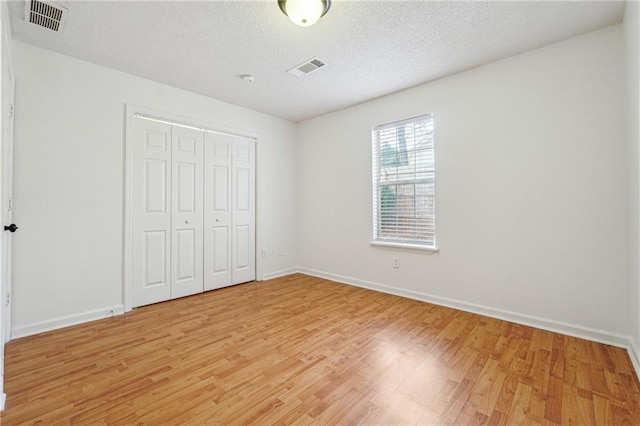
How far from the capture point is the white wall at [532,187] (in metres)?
2.32

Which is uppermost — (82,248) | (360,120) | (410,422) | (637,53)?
(360,120)

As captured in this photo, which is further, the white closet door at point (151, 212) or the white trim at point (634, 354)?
the white closet door at point (151, 212)

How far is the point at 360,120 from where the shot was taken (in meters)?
4.08

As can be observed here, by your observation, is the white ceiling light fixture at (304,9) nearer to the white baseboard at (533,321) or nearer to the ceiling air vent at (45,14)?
the ceiling air vent at (45,14)

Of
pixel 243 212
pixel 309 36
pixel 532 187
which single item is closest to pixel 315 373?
pixel 532 187

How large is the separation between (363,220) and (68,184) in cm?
342

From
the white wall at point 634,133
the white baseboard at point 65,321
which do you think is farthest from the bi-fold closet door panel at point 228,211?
the white wall at point 634,133

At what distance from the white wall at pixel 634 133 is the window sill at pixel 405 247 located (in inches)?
61.2

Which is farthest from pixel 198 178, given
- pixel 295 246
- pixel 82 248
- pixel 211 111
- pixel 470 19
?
pixel 470 19

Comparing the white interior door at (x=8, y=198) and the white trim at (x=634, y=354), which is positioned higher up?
the white interior door at (x=8, y=198)

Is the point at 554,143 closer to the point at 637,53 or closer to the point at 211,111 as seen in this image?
the point at 637,53

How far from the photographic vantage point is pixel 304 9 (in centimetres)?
200

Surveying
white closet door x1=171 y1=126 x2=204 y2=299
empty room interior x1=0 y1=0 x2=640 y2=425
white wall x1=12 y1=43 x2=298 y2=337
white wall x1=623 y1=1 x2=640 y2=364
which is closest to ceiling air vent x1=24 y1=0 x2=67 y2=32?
empty room interior x1=0 y1=0 x2=640 y2=425

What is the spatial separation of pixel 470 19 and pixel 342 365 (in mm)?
2879
